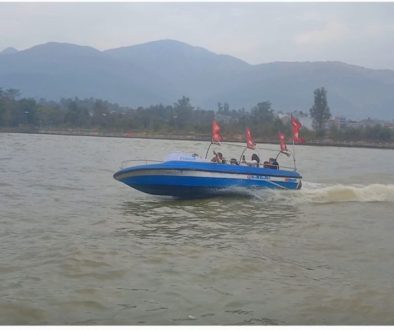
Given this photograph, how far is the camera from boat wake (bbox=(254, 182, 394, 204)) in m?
17.2

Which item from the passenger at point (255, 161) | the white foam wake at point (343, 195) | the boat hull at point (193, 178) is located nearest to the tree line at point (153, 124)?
the white foam wake at point (343, 195)

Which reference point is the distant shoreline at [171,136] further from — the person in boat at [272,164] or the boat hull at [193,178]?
the boat hull at [193,178]

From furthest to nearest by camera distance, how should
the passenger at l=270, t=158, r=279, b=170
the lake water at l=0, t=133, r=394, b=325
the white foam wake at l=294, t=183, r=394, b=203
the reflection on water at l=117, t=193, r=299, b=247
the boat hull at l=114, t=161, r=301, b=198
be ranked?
the white foam wake at l=294, t=183, r=394, b=203 → the passenger at l=270, t=158, r=279, b=170 → the boat hull at l=114, t=161, r=301, b=198 → the reflection on water at l=117, t=193, r=299, b=247 → the lake water at l=0, t=133, r=394, b=325

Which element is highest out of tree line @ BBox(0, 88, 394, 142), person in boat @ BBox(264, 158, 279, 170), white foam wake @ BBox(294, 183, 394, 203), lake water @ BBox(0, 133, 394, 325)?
tree line @ BBox(0, 88, 394, 142)

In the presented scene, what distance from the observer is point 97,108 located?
4990 inches

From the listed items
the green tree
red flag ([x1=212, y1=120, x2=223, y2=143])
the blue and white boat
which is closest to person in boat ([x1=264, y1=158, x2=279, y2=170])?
the blue and white boat

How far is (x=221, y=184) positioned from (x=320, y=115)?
11416 centimetres

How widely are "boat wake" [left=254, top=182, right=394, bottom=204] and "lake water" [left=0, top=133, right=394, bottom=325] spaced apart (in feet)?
0.56

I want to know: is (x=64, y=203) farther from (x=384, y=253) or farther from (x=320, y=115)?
(x=320, y=115)

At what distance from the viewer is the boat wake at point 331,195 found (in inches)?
678

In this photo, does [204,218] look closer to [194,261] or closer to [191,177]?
[191,177]

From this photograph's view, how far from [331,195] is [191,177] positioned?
6.09 meters

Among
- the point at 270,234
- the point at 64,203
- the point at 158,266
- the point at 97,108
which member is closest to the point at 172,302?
the point at 158,266

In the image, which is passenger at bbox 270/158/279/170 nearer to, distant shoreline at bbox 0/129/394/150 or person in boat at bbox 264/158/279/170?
person in boat at bbox 264/158/279/170
